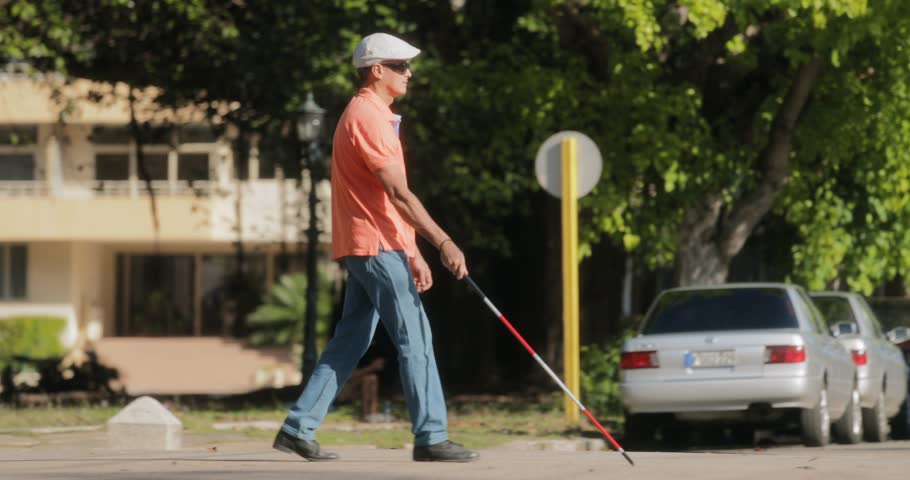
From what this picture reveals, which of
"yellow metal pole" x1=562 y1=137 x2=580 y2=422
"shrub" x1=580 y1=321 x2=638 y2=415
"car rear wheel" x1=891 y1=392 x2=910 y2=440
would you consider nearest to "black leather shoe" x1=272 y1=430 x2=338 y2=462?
"yellow metal pole" x1=562 y1=137 x2=580 y2=422

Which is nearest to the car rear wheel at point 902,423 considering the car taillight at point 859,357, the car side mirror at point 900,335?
the car side mirror at point 900,335

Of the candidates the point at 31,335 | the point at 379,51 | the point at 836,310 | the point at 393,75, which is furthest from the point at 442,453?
the point at 31,335

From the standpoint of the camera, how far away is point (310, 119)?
20094 millimetres

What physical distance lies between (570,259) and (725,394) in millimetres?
1979

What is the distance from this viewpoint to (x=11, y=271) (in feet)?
185

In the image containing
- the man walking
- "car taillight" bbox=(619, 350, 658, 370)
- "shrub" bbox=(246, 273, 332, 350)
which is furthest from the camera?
"shrub" bbox=(246, 273, 332, 350)

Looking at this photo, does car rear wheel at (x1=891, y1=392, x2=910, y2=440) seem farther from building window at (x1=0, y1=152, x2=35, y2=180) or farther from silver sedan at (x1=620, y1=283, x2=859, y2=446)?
building window at (x1=0, y1=152, x2=35, y2=180)

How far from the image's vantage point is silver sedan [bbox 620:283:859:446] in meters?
15.1

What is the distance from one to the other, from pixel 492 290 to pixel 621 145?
6106 millimetres

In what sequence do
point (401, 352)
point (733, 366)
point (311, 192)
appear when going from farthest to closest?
point (311, 192), point (733, 366), point (401, 352)

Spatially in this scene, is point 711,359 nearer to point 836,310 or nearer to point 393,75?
point 836,310

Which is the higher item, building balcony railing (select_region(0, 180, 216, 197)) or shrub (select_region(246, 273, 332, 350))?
building balcony railing (select_region(0, 180, 216, 197))

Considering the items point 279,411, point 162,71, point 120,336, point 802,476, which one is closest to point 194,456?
point 802,476

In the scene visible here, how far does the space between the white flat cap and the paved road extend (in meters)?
1.90
